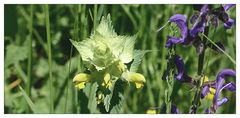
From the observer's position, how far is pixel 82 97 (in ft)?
3.69

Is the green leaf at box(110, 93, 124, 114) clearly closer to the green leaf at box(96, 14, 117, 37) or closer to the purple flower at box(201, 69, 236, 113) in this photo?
the green leaf at box(96, 14, 117, 37)

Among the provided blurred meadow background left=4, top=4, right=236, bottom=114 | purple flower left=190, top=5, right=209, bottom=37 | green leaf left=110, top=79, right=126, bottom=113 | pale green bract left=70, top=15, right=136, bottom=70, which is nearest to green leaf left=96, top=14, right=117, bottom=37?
pale green bract left=70, top=15, right=136, bottom=70

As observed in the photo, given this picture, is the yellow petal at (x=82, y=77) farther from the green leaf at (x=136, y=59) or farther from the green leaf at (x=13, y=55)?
the green leaf at (x=13, y=55)

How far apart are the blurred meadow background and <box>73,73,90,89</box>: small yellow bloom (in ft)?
1.50

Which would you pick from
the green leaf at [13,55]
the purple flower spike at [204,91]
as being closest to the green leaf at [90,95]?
the purple flower spike at [204,91]

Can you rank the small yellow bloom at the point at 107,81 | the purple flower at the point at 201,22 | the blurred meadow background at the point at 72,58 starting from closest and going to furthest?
the small yellow bloom at the point at 107,81 < the purple flower at the point at 201,22 < the blurred meadow background at the point at 72,58

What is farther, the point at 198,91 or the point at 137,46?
the point at 137,46

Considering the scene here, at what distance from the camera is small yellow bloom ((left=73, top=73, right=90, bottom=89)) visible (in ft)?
2.97

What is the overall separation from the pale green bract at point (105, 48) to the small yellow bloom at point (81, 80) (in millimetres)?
27

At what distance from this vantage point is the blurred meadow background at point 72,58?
1565 millimetres

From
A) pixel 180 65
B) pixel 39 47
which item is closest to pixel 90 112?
pixel 180 65

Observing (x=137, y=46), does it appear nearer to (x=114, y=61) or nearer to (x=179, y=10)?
(x=179, y=10)

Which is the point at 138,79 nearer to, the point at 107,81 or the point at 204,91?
the point at 107,81

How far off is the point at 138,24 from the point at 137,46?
144 mm
